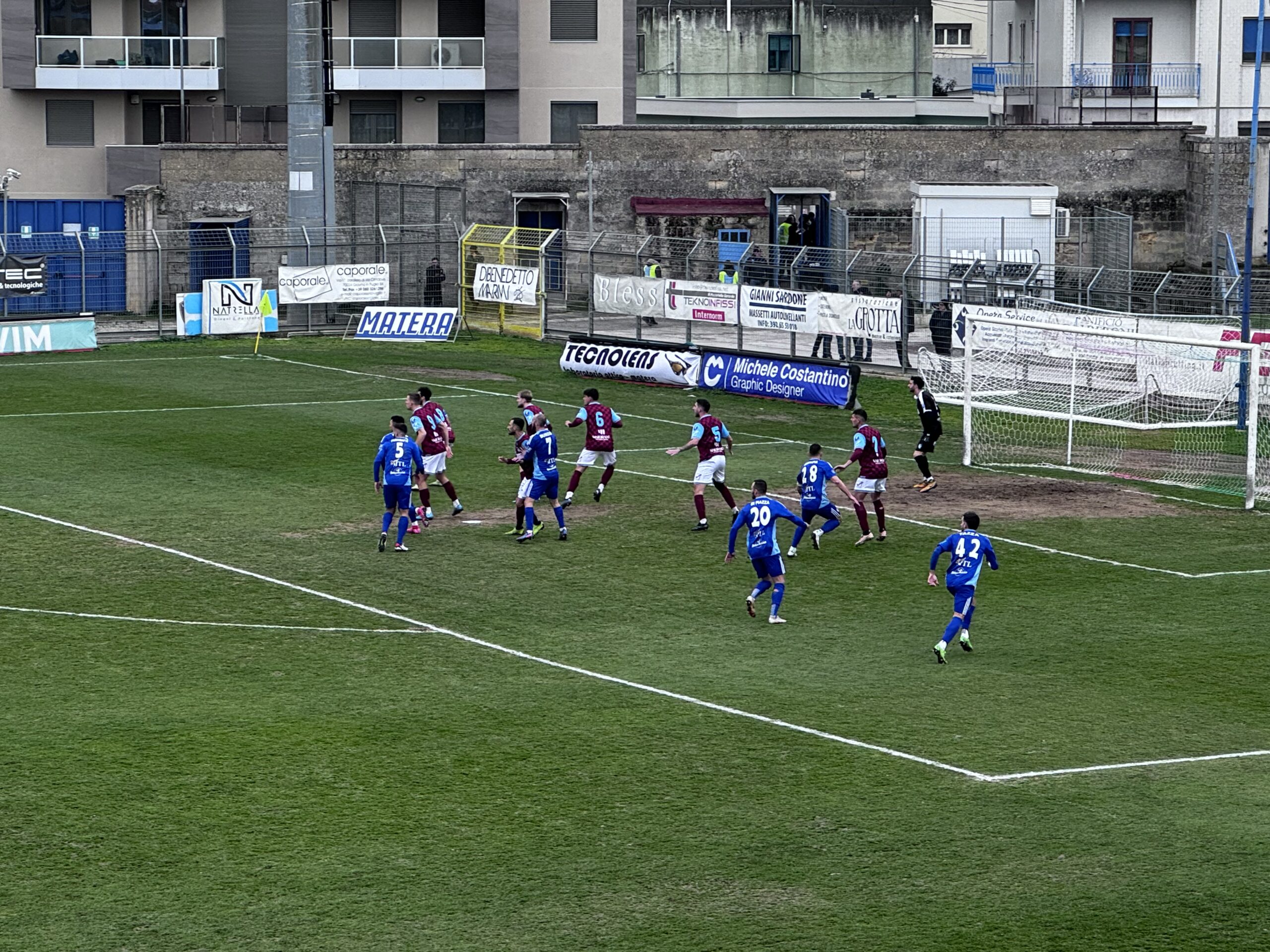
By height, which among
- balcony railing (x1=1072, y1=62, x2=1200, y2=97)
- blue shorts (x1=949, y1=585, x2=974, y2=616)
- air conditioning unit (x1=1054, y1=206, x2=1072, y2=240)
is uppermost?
balcony railing (x1=1072, y1=62, x2=1200, y2=97)

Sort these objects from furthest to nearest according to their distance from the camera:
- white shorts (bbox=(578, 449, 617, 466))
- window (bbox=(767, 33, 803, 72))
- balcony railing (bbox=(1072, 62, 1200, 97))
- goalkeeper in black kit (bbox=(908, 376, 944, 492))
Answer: window (bbox=(767, 33, 803, 72)) → balcony railing (bbox=(1072, 62, 1200, 97)) → goalkeeper in black kit (bbox=(908, 376, 944, 492)) → white shorts (bbox=(578, 449, 617, 466))

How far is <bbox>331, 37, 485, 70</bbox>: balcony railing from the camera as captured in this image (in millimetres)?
60312

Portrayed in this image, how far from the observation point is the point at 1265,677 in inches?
739

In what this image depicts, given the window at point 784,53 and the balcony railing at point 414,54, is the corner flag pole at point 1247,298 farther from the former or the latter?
the window at point 784,53

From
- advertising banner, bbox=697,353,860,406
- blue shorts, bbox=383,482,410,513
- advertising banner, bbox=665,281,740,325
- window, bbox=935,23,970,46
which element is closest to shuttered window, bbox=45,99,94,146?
advertising banner, bbox=665,281,740,325

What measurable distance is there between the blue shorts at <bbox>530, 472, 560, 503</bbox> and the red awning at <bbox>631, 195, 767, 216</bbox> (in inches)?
1218

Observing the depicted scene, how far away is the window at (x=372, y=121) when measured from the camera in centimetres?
6188

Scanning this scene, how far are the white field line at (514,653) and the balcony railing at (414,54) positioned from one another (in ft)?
121

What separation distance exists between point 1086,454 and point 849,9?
5338 cm

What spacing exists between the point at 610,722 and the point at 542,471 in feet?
26.7

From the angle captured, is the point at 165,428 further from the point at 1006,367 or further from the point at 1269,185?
the point at 1269,185

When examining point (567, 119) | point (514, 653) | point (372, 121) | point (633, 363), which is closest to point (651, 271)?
point (633, 363)

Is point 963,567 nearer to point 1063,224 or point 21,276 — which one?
point 21,276

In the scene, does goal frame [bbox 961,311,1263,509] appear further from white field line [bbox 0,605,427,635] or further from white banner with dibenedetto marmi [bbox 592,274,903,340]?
white field line [bbox 0,605,427,635]
